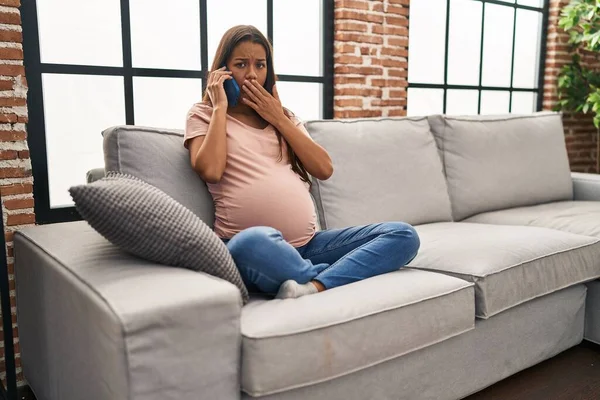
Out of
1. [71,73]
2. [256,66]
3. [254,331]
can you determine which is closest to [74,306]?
[254,331]

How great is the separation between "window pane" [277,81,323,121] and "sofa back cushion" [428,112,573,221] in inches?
25.4

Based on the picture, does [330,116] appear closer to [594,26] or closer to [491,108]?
[491,108]

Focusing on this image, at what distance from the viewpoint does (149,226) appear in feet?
4.34

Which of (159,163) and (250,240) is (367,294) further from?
(159,163)

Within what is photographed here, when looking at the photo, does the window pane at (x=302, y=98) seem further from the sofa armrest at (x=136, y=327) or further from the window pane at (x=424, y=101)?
the sofa armrest at (x=136, y=327)

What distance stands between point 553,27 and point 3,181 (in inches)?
153

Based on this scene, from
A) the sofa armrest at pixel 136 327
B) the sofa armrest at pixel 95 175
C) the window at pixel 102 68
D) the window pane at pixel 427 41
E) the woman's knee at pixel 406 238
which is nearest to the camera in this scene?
the sofa armrest at pixel 136 327

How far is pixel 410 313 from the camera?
155 centimetres

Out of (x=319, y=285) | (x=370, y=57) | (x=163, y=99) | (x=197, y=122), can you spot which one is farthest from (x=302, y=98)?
(x=319, y=285)

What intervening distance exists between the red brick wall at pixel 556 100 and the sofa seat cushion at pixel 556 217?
1792 mm

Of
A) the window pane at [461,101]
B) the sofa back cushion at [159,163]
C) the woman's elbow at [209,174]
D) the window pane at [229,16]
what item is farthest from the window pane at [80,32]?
the window pane at [461,101]

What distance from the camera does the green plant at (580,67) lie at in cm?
386

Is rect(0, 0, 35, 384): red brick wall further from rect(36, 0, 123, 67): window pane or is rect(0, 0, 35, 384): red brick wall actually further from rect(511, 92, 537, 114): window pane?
rect(511, 92, 537, 114): window pane

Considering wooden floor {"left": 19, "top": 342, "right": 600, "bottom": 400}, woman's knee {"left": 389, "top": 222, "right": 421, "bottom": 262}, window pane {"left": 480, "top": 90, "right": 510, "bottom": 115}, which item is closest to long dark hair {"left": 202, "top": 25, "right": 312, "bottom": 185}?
woman's knee {"left": 389, "top": 222, "right": 421, "bottom": 262}
